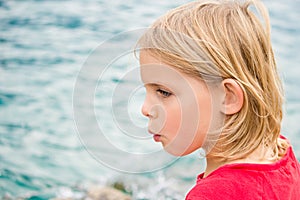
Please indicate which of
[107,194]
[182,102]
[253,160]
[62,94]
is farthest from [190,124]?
[62,94]

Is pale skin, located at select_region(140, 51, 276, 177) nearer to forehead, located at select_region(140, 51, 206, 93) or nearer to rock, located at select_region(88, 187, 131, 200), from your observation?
forehead, located at select_region(140, 51, 206, 93)

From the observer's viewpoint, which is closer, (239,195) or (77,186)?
(239,195)

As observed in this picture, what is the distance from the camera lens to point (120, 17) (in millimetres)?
5953

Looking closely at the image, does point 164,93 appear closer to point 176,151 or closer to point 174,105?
point 174,105

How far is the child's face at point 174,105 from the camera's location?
122 centimetres

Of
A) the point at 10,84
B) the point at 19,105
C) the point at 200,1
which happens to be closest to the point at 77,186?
the point at 19,105

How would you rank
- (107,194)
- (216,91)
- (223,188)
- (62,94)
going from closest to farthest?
1. (223,188)
2. (216,91)
3. (107,194)
4. (62,94)

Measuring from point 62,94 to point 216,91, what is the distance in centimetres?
362

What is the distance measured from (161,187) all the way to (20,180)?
0.95 m

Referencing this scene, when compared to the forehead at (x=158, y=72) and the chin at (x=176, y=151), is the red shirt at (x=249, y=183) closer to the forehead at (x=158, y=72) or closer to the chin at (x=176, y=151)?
the chin at (x=176, y=151)

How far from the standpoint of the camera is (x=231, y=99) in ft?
4.04

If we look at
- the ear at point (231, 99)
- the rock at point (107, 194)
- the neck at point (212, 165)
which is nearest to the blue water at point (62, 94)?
the rock at point (107, 194)

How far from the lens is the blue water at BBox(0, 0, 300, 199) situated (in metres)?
3.62

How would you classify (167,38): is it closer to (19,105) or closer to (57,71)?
(19,105)
